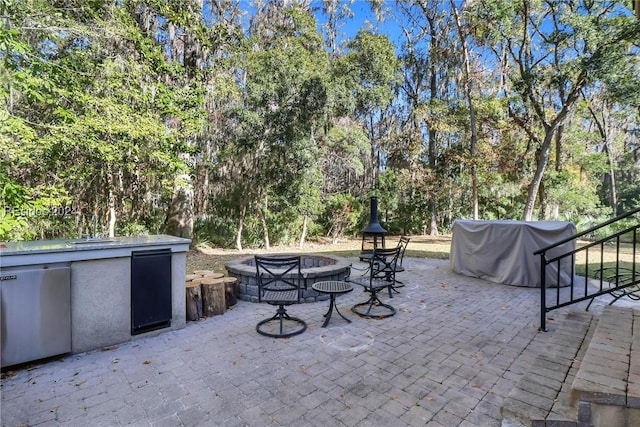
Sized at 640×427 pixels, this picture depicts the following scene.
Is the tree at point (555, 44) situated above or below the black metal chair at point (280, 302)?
above

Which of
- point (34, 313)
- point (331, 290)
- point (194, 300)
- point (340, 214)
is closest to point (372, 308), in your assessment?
point (331, 290)

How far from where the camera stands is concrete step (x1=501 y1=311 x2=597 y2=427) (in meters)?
2.18

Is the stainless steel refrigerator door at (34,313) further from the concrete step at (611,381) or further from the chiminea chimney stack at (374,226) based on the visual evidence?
the chiminea chimney stack at (374,226)

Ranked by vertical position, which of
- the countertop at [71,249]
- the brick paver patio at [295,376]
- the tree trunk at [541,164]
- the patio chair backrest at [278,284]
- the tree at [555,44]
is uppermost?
the tree at [555,44]

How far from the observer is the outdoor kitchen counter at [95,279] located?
9.90 ft

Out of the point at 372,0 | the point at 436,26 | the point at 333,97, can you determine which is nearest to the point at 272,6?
the point at 372,0

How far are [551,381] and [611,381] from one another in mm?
454

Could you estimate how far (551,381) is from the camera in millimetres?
2670

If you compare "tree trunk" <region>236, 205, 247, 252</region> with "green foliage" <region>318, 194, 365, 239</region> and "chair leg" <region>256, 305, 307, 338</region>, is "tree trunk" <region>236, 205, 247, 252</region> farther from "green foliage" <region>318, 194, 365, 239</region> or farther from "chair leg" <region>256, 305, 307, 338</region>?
"chair leg" <region>256, 305, 307, 338</region>

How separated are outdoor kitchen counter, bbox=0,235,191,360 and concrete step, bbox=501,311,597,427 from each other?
3555mm

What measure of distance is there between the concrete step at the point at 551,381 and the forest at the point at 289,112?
5.43m

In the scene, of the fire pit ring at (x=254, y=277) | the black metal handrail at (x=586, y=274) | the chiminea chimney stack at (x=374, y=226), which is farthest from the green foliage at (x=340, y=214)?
the black metal handrail at (x=586, y=274)

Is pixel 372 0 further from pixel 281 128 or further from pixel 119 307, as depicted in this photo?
pixel 119 307

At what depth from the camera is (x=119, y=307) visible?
3379 mm
